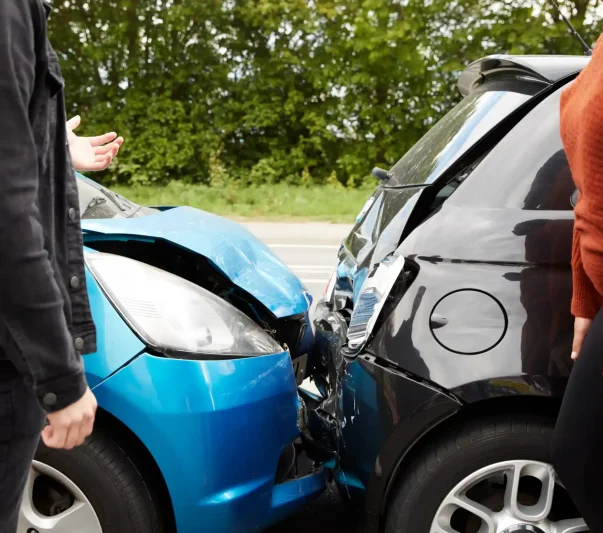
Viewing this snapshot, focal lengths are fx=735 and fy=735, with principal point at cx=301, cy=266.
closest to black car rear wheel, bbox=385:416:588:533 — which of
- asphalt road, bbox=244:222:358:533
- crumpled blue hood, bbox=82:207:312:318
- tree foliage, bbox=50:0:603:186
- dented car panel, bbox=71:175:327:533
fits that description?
asphalt road, bbox=244:222:358:533

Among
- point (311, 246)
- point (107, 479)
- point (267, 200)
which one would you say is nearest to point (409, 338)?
point (107, 479)

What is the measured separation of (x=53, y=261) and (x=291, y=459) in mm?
1197

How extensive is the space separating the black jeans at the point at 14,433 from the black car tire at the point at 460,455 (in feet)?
3.21

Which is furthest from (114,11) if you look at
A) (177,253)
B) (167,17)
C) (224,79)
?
(177,253)

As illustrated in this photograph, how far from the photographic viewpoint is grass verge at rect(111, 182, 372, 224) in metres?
12.6

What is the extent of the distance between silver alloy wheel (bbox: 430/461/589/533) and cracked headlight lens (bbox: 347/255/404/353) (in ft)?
1.46

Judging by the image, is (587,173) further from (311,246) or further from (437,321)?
(311,246)

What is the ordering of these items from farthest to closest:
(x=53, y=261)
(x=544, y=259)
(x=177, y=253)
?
1. (x=177, y=253)
2. (x=544, y=259)
3. (x=53, y=261)

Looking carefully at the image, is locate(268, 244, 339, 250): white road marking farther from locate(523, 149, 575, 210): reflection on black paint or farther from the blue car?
locate(523, 149, 575, 210): reflection on black paint

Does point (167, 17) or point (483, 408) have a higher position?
point (167, 17)

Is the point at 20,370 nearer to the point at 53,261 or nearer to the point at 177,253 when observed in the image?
the point at 53,261

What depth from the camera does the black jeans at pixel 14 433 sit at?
1171 millimetres

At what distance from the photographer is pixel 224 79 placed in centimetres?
1769

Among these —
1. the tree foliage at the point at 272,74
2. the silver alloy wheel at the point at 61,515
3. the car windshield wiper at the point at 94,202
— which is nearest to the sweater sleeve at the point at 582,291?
the silver alloy wheel at the point at 61,515
